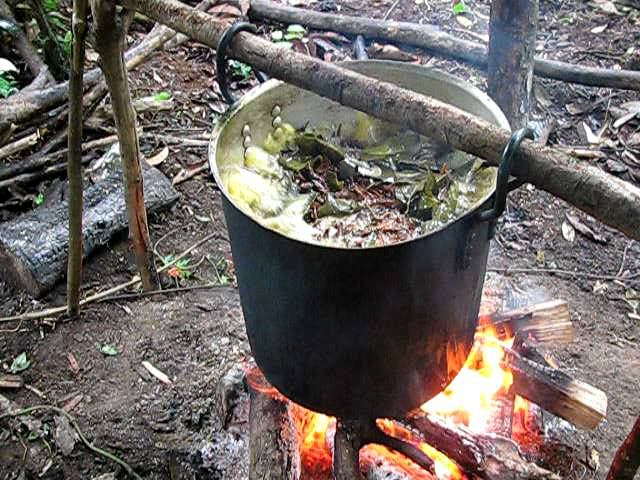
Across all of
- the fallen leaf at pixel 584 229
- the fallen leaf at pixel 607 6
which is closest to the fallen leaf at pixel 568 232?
the fallen leaf at pixel 584 229

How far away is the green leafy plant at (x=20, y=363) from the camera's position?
2.96 m

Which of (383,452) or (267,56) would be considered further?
(383,452)

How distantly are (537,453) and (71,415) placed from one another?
1.73m

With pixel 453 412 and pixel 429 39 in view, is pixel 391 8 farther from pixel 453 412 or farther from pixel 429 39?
pixel 453 412

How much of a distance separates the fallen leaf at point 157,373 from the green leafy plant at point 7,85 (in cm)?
194

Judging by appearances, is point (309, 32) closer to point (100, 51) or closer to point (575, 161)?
point (100, 51)

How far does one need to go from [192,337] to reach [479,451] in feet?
4.40

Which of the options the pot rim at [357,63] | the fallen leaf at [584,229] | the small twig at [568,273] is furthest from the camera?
the fallen leaf at [584,229]

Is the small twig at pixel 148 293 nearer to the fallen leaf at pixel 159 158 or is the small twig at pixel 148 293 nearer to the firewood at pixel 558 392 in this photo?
the fallen leaf at pixel 159 158

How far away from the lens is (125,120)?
2680 mm

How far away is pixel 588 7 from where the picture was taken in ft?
17.0

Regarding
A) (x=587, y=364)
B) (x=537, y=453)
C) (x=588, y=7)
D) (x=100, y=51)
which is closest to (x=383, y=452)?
(x=537, y=453)

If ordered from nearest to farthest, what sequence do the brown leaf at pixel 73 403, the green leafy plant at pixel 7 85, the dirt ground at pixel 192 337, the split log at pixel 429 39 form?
the dirt ground at pixel 192 337 < the brown leaf at pixel 73 403 < the green leafy plant at pixel 7 85 < the split log at pixel 429 39

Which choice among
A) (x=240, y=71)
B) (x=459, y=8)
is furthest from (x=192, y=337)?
(x=459, y=8)
